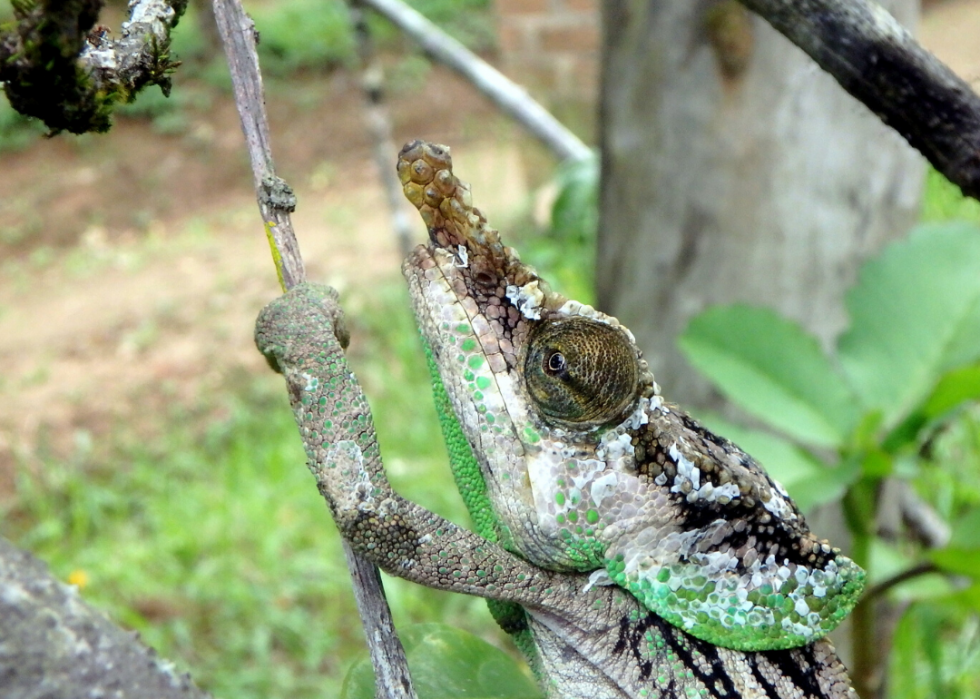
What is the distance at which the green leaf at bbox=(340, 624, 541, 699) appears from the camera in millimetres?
1372

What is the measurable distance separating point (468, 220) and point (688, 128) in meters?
2.25

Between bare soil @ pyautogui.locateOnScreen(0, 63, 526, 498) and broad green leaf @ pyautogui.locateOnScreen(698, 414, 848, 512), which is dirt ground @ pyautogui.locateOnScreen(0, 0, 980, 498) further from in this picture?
broad green leaf @ pyautogui.locateOnScreen(698, 414, 848, 512)

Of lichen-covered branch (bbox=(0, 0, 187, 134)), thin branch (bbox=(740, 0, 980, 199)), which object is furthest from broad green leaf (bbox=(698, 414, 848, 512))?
lichen-covered branch (bbox=(0, 0, 187, 134))

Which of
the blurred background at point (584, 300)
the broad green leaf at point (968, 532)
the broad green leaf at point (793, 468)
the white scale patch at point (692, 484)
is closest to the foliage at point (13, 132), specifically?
the blurred background at point (584, 300)

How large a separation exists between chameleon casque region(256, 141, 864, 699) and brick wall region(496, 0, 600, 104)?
21.0 ft

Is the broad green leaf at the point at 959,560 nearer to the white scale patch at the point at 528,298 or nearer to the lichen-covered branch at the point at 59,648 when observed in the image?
the white scale patch at the point at 528,298

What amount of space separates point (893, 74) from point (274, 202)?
81cm

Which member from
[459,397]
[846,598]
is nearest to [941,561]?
[846,598]

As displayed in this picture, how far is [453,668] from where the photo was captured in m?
1.40

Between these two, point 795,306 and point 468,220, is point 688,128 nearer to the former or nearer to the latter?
point 795,306

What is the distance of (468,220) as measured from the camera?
4.75 ft

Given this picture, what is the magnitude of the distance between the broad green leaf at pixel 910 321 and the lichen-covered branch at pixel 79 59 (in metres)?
1.91

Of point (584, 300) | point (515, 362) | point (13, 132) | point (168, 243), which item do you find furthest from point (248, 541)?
point (13, 132)

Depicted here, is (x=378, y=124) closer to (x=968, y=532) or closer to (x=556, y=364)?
(x=968, y=532)
